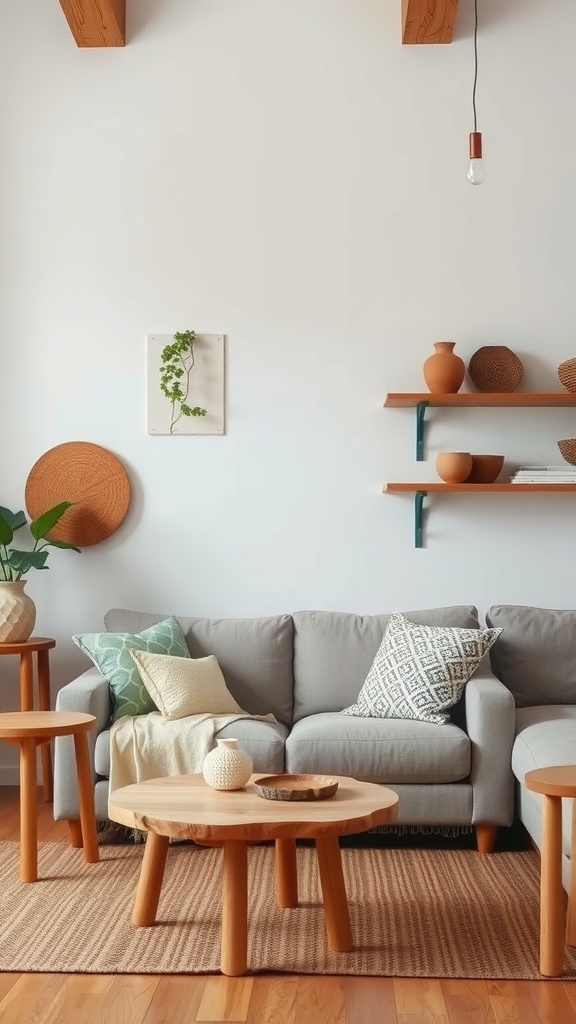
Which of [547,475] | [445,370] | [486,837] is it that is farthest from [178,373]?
[486,837]

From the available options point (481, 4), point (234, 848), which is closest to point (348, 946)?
point (234, 848)

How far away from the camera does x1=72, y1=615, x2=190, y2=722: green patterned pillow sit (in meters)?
3.93

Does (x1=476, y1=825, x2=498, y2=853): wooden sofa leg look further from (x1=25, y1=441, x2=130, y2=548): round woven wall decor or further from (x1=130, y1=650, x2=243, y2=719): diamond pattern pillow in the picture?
(x1=25, y1=441, x2=130, y2=548): round woven wall decor

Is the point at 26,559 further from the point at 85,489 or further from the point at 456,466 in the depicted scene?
the point at 456,466

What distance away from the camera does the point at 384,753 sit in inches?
144

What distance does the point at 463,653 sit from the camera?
393cm

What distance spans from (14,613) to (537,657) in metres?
2.04

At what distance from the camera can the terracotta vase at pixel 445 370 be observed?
14.4 ft

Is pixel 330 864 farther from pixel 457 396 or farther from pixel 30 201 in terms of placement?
pixel 30 201

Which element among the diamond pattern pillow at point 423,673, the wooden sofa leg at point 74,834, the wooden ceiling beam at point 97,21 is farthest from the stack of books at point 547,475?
the wooden ceiling beam at point 97,21

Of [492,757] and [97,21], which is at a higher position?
[97,21]

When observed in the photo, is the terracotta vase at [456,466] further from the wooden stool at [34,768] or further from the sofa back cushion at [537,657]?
the wooden stool at [34,768]

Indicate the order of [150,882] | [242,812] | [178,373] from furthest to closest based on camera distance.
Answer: [178,373]
[150,882]
[242,812]

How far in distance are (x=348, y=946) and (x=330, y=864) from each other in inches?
8.2
